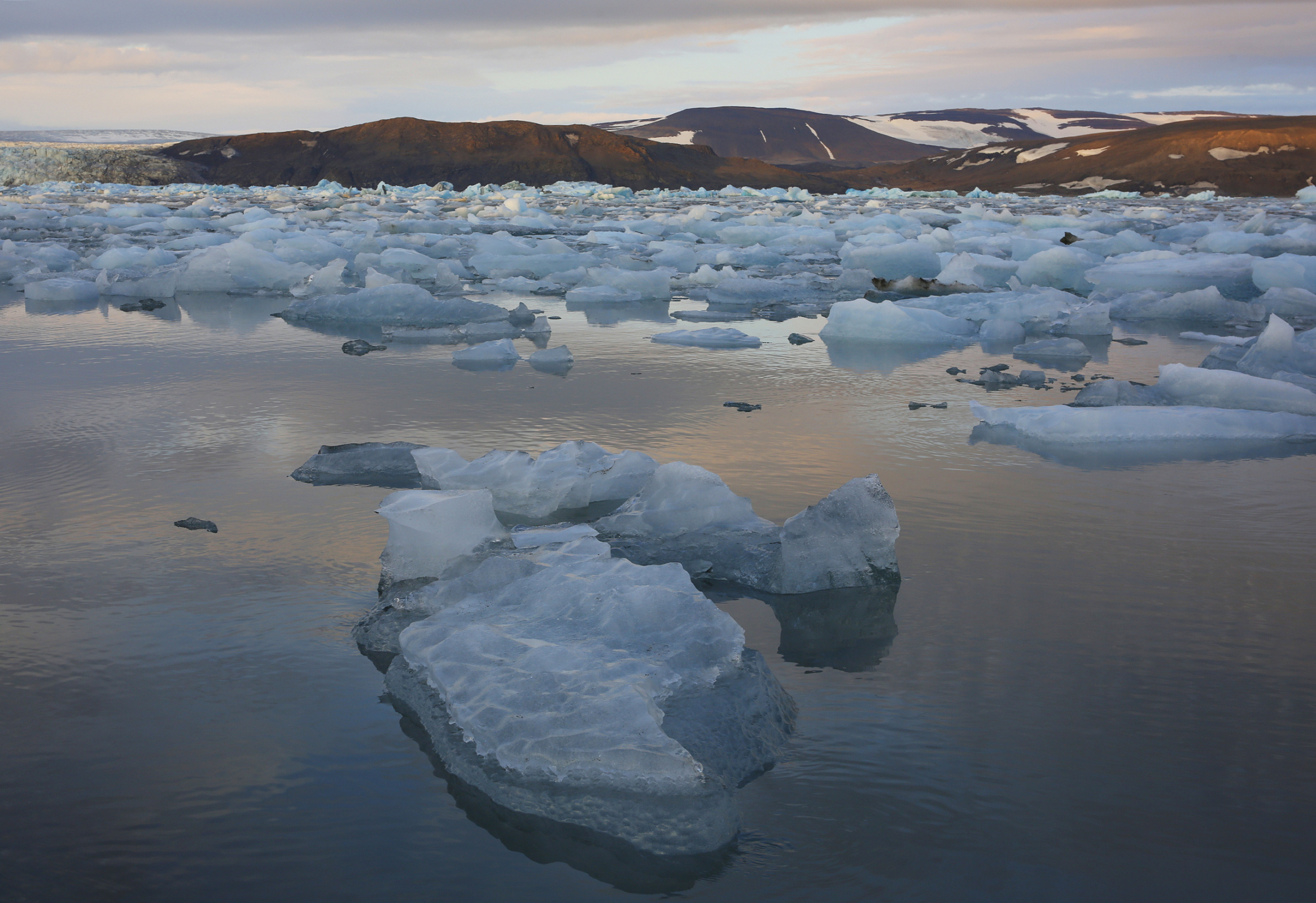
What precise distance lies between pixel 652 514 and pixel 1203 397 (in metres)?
2.38

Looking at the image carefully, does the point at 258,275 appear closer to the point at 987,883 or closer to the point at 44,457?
the point at 44,457

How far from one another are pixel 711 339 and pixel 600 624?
339 centimetres

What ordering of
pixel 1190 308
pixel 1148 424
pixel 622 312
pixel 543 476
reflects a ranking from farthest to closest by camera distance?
pixel 622 312 → pixel 1190 308 → pixel 1148 424 → pixel 543 476

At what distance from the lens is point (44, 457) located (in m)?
2.75

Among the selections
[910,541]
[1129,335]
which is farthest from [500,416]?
[1129,335]

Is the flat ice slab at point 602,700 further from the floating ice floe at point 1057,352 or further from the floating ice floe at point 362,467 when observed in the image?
the floating ice floe at point 1057,352

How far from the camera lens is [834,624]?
6.10 ft

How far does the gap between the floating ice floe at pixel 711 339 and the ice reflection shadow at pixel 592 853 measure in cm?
370

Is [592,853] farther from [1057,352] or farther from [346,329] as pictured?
[346,329]

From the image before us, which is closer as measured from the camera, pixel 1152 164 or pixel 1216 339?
pixel 1216 339

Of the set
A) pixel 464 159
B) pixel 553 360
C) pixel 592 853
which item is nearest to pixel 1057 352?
pixel 553 360

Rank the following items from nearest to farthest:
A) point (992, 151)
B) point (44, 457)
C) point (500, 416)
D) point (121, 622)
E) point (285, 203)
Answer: point (121, 622), point (44, 457), point (500, 416), point (285, 203), point (992, 151)

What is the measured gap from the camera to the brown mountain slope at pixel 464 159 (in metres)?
30.5

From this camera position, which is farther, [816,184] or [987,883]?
[816,184]
